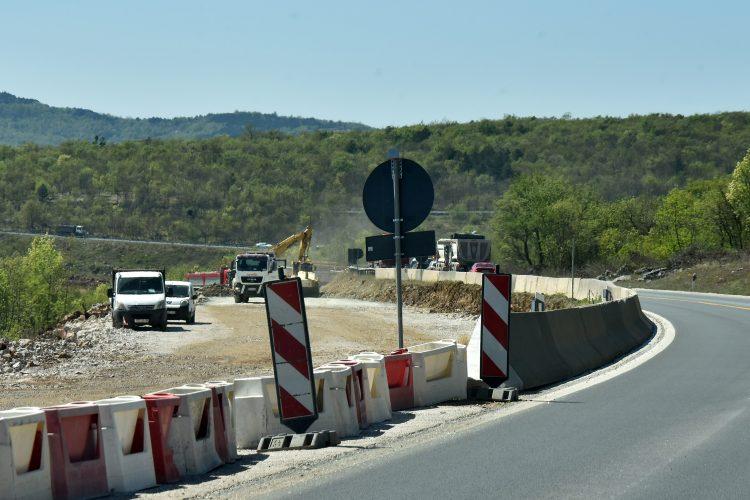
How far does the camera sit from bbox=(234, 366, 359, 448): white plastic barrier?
1251 cm

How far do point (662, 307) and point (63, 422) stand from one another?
44859mm

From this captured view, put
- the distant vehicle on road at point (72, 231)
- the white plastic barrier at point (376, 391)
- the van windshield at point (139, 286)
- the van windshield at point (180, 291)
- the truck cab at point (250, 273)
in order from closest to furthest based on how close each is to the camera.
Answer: the white plastic barrier at point (376, 391)
the van windshield at point (139, 286)
the van windshield at point (180, 291)
the truck cab at point (250, 273)
the distant vehicle on road at point (72, 231)

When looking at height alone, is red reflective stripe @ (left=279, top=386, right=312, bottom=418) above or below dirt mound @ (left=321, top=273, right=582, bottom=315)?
above

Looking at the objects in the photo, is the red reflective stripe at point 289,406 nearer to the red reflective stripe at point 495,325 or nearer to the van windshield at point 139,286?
the red reflective stripe at point 495,325

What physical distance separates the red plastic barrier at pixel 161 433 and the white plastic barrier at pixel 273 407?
2.15m

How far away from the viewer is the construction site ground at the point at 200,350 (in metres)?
21.8

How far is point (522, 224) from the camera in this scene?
363 ft

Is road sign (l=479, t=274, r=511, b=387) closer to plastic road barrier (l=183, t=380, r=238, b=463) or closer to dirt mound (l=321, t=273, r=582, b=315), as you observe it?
plastic road barrier (l=183, t=380, r=238, b=463)

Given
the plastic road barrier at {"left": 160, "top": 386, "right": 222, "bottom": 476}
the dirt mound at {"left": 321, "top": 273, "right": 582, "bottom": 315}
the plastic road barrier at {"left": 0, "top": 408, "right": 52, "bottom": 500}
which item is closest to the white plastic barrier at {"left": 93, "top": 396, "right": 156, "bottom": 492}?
the plastic road barrier at {"left": 160, "top": 386, "right": 222, "bottom": 476}

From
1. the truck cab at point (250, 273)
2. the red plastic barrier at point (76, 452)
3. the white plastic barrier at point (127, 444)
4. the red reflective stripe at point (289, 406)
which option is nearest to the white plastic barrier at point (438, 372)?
the red reflective stripe at point (289, 406)

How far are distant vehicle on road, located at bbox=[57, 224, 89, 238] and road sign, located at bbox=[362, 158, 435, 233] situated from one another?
168 m

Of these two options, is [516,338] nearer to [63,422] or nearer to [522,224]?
[63,422]

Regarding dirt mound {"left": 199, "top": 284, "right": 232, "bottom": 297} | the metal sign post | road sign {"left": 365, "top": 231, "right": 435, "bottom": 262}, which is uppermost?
the metal sign post

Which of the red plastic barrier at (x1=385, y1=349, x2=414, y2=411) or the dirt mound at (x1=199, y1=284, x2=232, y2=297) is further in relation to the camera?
the dirt mound at (x1=199, y1=284, x2=232, y2=297)
